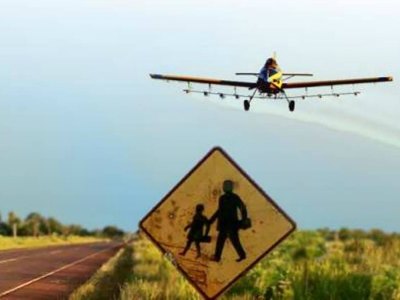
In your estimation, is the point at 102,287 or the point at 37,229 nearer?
the point at 102,287

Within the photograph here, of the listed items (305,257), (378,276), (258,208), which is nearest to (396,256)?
(305,257)

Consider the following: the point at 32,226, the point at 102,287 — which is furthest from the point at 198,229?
the point at 32,226

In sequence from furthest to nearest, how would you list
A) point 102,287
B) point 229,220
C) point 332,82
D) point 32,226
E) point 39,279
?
point 32,226 < point 332,82 < point 39,279 < point 102,287 < point 229,220

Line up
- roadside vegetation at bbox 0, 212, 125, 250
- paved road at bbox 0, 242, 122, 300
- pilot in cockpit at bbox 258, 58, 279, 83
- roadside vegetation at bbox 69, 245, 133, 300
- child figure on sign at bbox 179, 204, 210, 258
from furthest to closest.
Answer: roadside vegetation at bbox 0, 212, 125, 250, pilot in cockpit at bbox 258, 58, 279, 83, paved road at bbox 0, 242, 122, 300, roadside vegetation at bbox 69, 245, 133, 300, child figure on sign at bbox 179, 204, 210, 258

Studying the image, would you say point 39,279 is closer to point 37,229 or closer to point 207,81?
point 207,81

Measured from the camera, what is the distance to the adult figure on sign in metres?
9.00

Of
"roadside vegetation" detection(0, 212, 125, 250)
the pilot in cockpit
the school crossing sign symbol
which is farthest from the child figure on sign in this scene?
"roadside vegetation" detection(0, 212, 125, 250)

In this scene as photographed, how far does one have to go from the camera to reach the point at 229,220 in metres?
9.03

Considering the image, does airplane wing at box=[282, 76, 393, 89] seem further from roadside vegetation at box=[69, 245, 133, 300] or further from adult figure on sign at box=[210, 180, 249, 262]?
adult figure on sign at box=[210, 180, 249, 262]

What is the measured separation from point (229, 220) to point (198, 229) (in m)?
0.35

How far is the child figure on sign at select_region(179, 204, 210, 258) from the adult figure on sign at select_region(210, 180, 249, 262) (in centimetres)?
9

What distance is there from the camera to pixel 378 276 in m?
15.4

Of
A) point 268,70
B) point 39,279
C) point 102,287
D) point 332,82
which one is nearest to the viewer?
point 102,287

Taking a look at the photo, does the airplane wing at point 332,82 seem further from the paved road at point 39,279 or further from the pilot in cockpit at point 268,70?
the paved road at point 39,279
